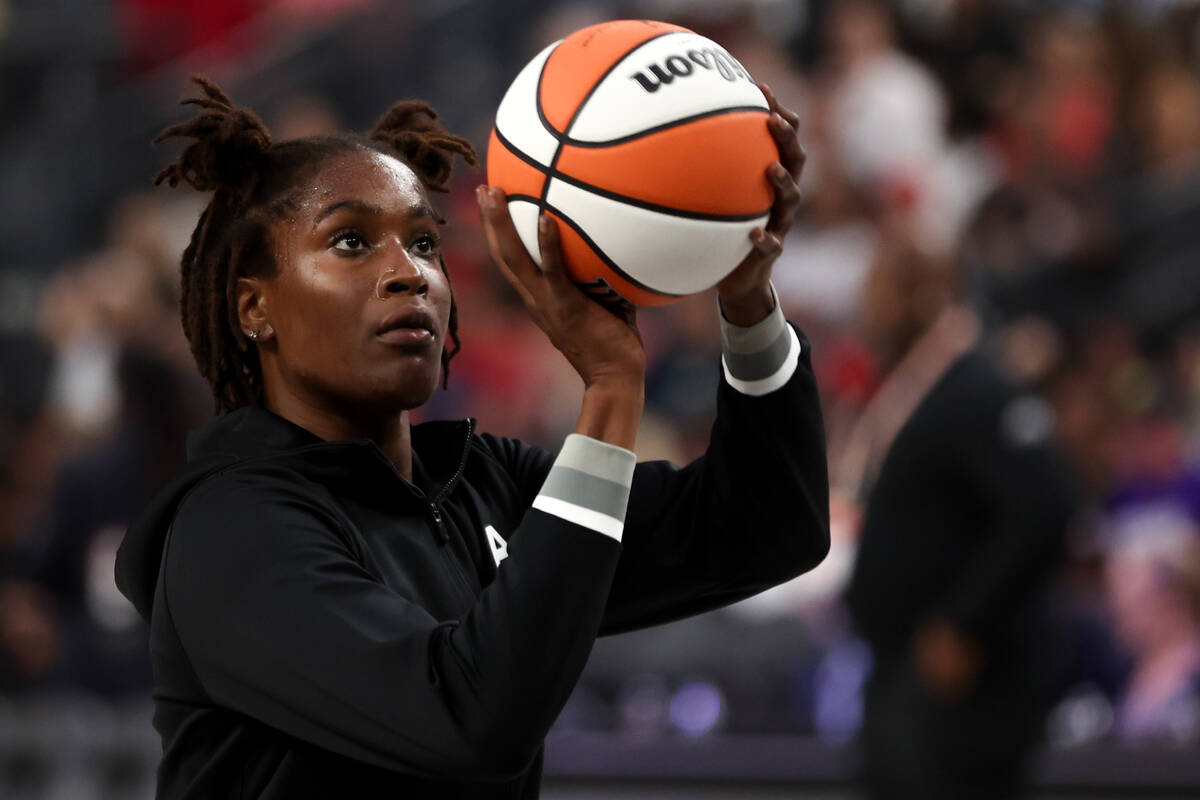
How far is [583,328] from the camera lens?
79.4 inches

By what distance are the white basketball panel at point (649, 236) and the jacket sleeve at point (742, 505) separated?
205 mm

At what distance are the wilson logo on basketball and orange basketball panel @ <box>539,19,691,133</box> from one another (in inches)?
2.2

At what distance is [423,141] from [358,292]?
→ 1.15 ft

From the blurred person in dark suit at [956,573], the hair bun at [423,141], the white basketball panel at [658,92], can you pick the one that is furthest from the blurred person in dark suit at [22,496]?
the white basketball panel at [658,92]

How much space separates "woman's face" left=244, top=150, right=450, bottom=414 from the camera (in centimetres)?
204

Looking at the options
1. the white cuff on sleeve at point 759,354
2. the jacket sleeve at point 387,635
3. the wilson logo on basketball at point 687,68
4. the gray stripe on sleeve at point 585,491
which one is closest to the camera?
the jacket sleeve at point 387,635

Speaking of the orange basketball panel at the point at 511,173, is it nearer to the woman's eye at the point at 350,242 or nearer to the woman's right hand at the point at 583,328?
the woman's right hand at the point at 583,328

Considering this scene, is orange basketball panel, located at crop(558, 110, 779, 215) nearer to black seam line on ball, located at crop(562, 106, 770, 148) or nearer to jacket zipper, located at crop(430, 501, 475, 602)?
black seam line on ball, located at crop(562, 106, 770, 148)

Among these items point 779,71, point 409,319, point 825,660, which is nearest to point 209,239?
point 409,319

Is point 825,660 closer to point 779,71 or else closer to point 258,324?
point 779,71

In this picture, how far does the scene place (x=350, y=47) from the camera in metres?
8.80

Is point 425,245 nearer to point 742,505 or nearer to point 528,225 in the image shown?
point 528,225

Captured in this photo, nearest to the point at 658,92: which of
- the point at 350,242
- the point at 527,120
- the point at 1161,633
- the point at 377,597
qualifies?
the point at 527,120

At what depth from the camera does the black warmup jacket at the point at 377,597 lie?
176 centimetres
